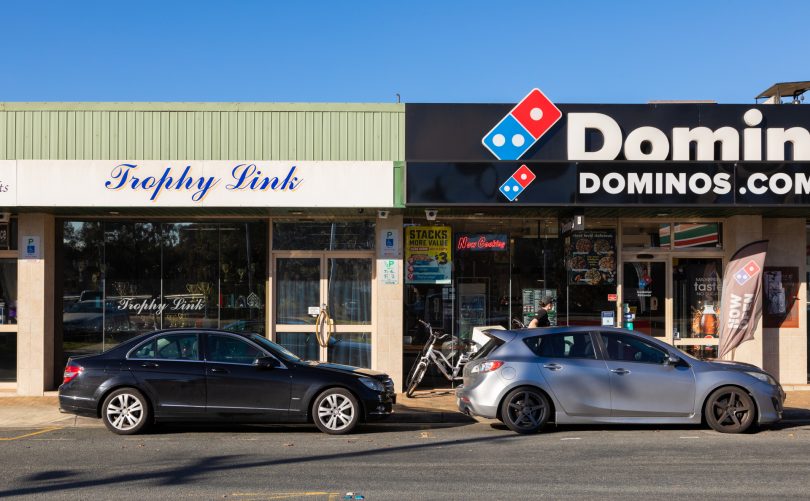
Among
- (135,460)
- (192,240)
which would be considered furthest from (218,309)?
(135,460)

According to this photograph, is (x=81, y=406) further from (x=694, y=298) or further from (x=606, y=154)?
(x=694, y=298)

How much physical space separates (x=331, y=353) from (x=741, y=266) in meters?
7.62

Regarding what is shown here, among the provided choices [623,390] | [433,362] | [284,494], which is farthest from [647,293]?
[284,494]

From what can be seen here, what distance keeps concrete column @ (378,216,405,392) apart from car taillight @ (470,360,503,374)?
3705 mm

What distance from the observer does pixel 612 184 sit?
13531 millimetres

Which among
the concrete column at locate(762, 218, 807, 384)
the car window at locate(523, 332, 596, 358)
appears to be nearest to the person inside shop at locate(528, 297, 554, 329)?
the car window at locate(523, 332, 596, 358)

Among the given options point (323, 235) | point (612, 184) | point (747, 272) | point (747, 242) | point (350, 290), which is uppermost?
point (612, 184)

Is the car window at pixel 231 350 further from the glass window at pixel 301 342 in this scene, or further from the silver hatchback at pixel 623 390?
the glass window at pixel 301 342

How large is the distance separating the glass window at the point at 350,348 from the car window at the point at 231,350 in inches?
171

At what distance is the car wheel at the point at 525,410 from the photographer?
1064 cm

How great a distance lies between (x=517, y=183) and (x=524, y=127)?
1.10 metres

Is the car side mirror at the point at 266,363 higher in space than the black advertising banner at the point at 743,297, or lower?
lower

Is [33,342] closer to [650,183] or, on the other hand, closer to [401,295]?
[401,295]

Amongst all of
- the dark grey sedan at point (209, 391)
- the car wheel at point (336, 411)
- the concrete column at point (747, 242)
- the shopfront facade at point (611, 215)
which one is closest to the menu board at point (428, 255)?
the shopfront facade at point (611, 215)
